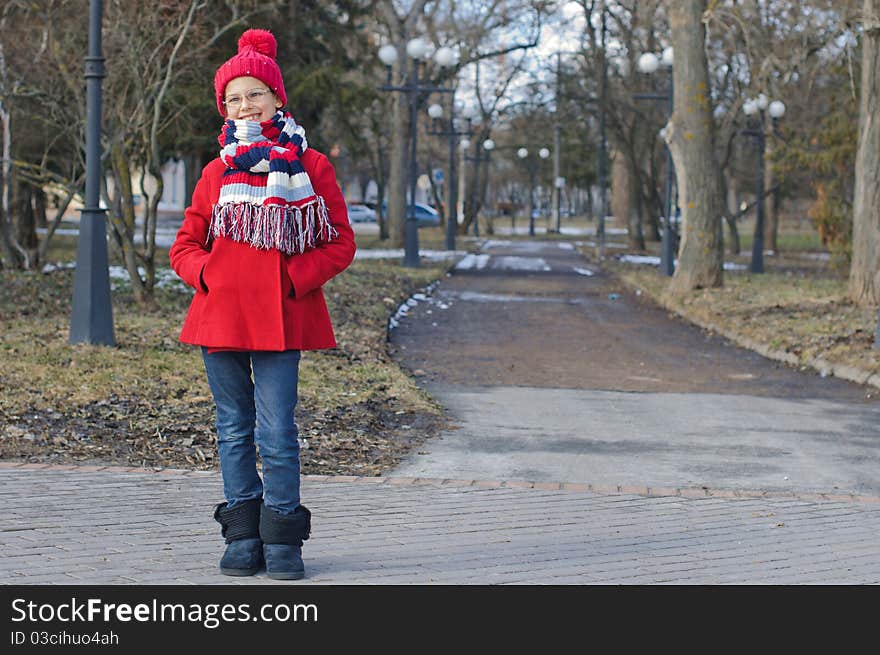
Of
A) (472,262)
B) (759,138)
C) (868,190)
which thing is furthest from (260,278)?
(472,262)

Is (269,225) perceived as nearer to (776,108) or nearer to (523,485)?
(523,485)

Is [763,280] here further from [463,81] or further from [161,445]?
[463,81]

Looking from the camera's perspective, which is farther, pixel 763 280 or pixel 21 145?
pixel 763 280

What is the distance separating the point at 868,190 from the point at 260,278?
52.9 feet

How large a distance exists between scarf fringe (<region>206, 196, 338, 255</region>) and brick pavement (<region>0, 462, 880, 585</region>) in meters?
1.26

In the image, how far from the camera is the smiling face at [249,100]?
5.06m

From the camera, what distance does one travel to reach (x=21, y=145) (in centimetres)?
2533

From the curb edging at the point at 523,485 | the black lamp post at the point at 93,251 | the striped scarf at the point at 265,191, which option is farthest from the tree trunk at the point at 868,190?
the striped scarf at the point at 265,191

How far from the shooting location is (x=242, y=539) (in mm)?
5246

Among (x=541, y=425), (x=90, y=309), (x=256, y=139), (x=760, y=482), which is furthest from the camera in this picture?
(x=90, y=309)

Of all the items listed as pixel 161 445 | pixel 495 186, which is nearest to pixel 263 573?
pixel 161 445

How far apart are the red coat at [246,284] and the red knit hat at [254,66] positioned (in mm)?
278

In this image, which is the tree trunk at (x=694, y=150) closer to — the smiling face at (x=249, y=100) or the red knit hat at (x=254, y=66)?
the red knit hat at (x=254, y=66)

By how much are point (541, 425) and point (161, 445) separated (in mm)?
2818
